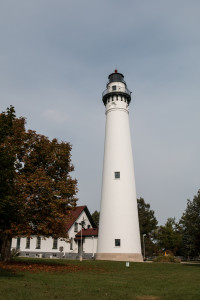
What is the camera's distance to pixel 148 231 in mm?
57250

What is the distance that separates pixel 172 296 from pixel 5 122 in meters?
11.9

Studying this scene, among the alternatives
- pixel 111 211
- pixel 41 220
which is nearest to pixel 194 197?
pixel 111 211

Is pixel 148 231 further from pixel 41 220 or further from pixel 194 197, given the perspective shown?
pixel 41 220

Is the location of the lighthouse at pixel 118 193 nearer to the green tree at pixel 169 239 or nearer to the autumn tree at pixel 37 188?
Result: the autumn tree at pixel 37 188

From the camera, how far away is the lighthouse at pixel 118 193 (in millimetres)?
30734

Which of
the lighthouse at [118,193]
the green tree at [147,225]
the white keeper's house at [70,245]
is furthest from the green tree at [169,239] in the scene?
the lighthouse at [118,193]

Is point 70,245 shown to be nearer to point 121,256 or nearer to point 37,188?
point 121,256

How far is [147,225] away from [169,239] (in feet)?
19.0

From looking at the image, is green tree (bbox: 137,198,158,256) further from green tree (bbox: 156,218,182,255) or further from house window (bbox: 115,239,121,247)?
house window (bbox: 115,239,121,247)

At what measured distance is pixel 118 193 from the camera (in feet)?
105

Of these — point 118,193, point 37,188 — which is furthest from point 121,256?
point 37,188

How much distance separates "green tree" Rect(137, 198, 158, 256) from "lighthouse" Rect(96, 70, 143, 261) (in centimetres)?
2365

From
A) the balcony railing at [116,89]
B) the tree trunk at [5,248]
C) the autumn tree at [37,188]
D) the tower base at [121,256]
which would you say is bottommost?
the tower base at [121,256]

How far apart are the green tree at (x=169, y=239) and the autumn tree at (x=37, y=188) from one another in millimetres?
42712
